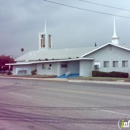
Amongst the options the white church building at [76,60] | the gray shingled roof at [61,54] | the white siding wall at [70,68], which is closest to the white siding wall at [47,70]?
the white church building at [76,60]

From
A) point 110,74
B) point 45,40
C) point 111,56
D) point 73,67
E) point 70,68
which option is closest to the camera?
point 110,74

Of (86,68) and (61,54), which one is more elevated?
(61,54)

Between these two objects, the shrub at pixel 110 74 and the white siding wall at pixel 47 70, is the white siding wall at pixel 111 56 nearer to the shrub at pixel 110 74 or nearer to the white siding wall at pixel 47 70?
the shrub at pixel 110 74

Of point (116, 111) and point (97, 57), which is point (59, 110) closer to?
point (116, 111)

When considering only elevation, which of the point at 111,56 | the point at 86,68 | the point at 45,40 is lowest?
the point at 86,68

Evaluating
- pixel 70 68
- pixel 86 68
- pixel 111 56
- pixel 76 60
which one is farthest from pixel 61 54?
pixel 111 56

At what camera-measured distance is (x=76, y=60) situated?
3775 cm

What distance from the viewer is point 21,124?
700cm

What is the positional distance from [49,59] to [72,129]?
118 ft

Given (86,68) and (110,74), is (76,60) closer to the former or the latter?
(86,68)

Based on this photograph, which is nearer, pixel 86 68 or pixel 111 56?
pixel 111 56

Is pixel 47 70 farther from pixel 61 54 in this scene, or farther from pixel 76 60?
pixel 76 60

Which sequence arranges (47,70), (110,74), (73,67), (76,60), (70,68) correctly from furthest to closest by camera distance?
(47,70), (70,68), (73,67), (76,60), (110,74)

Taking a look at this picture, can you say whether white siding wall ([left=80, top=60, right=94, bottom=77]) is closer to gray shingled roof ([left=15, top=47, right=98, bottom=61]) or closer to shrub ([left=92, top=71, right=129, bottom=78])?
shrub ([left=92, top=71, right=129, bottom=78])
